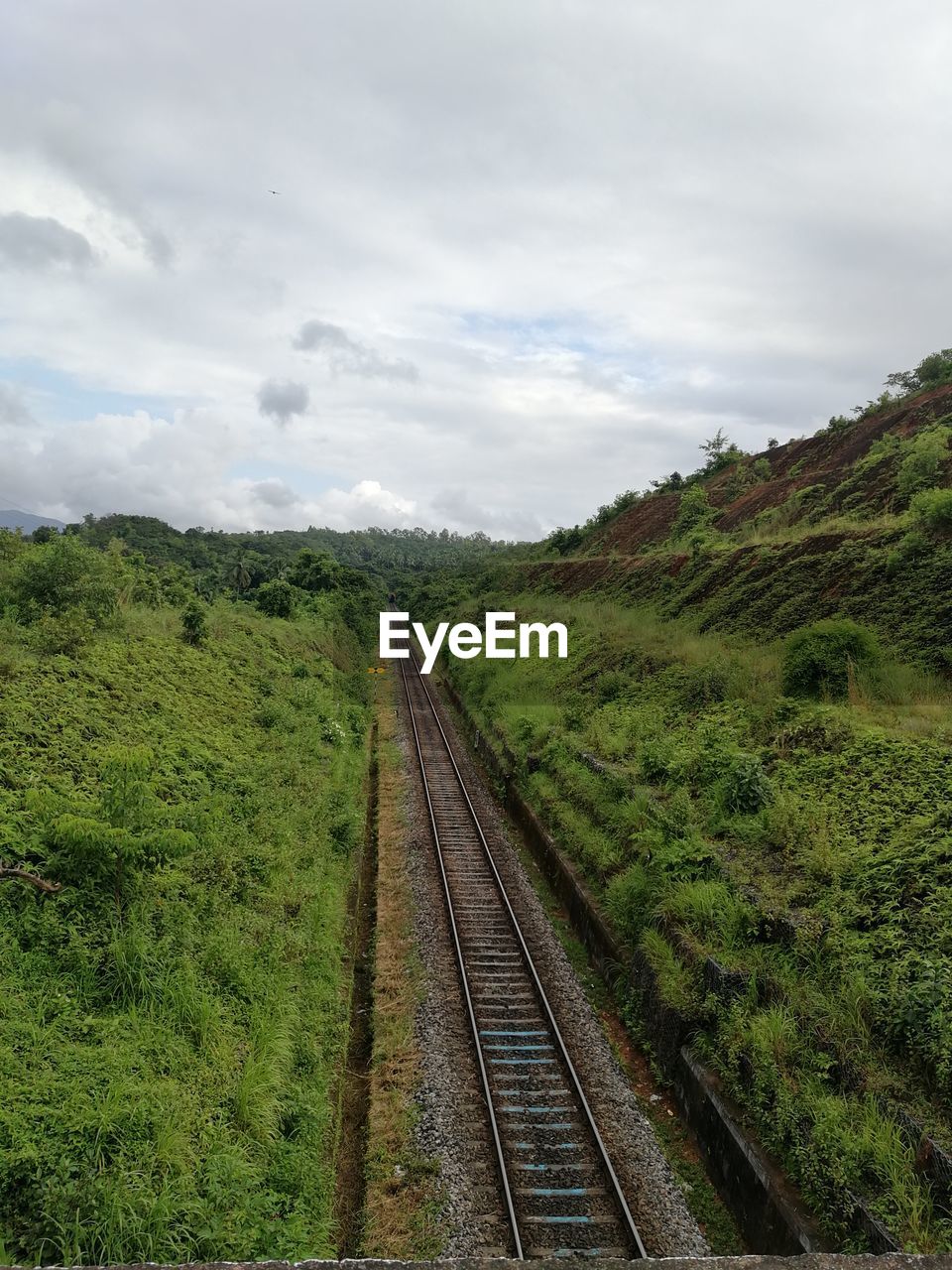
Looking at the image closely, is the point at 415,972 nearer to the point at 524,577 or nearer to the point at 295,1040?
the point at 295,1040

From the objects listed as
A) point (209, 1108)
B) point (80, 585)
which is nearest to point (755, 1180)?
point (209, 1108)

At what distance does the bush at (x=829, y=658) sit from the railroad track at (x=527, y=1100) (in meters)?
7.87

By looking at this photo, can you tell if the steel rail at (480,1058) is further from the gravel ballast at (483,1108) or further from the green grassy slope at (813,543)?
the green grassy slope at (813,543)

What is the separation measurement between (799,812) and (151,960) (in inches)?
368

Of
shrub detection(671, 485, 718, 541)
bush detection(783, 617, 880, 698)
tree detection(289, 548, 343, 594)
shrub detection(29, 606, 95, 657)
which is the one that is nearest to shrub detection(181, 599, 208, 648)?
shrub detection(29, 606, 95, 657)

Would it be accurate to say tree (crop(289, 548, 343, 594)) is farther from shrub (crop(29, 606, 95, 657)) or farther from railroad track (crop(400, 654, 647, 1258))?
railroad track (crop(400, 654, 647, 1258))

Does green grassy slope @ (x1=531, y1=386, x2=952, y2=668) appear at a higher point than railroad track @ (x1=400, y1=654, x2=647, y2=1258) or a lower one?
higher

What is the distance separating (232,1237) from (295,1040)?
9.11ft

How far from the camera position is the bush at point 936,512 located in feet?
55.8

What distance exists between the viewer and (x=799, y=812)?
10.7m

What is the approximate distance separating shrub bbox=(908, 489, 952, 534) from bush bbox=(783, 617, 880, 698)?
15.6 feet

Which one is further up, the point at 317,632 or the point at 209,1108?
the point at 317,632

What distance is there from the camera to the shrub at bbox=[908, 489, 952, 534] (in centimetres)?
1702

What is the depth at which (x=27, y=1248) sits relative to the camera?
14.6ft
